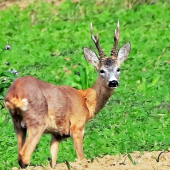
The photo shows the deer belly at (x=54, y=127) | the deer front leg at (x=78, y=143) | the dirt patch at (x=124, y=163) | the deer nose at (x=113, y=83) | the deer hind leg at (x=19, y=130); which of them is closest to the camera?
the dirt patch at (x=124, y=163)

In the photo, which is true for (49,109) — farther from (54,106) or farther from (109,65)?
(109,65)

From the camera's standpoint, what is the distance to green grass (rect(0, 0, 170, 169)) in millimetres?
10695

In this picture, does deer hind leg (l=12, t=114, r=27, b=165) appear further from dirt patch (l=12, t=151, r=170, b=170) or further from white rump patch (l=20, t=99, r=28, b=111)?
dirt patch (l=12, t=151, r=170, b=170)

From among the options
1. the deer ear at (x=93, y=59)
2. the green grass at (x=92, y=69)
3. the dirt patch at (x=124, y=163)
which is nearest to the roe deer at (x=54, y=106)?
the deer ear at (x=93, y=59)

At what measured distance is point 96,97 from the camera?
10016 millimetres

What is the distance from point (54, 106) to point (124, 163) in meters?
1.21

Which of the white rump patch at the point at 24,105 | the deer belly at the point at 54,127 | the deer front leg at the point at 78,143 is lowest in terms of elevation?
the deer front leg at the point at 78,143

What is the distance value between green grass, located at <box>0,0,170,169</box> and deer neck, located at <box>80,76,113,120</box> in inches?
26.3

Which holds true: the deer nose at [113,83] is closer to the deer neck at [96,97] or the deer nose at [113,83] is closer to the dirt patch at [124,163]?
the deer neck at [96,97]

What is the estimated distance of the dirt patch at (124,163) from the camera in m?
8.13

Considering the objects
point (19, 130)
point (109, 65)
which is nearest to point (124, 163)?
point (19, 130)

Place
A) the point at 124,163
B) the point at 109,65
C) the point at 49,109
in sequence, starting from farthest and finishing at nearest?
the point at 109,65, the point at 49,109, the point at 124,163

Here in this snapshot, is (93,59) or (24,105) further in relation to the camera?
(93,59)

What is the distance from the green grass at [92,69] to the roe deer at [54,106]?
27.4 inches
